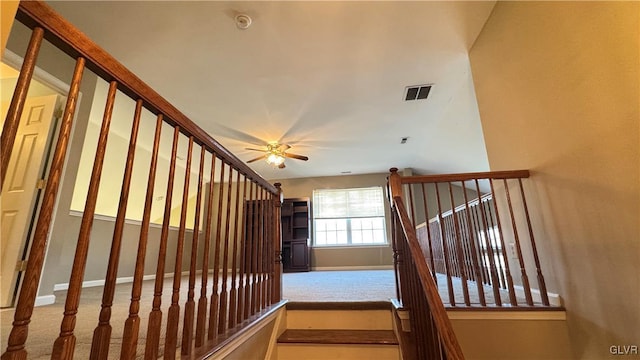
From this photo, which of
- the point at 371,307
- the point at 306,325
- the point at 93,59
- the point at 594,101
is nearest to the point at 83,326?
the point at 306,325

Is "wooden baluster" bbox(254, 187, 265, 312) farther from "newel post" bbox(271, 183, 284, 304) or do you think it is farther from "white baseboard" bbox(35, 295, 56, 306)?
"white baseboard" bbox(35, 295, 56, 306)

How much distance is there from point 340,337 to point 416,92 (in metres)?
2.97

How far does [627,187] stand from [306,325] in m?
2.14

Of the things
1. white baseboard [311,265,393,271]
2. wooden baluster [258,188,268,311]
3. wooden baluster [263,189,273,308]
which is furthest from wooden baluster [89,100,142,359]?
white baseboard [311,265,393,271]

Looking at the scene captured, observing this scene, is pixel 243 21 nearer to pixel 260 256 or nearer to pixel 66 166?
pixel 260 256

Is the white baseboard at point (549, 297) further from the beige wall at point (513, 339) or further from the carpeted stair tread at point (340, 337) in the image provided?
the carpeted stair tread at point (340, 337)

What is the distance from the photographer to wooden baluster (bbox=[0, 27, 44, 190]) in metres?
0.59

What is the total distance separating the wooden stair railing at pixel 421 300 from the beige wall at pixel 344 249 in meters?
4.56

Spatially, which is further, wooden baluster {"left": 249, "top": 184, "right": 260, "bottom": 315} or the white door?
the white door

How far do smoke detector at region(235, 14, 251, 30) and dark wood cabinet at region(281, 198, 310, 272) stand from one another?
15.4 ft

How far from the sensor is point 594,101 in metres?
1.52

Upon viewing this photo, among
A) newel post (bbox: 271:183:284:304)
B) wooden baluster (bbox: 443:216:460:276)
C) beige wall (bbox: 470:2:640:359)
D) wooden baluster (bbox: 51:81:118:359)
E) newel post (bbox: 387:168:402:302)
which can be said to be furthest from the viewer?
wooden baluster (bbox: 443:216:460:276)

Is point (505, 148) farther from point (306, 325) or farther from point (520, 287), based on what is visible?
point (306, 325)

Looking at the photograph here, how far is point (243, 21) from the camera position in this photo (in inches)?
96.2
